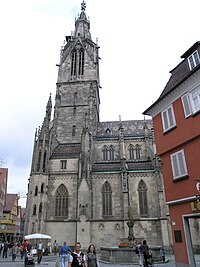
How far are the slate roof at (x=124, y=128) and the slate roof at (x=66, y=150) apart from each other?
15.2 feet

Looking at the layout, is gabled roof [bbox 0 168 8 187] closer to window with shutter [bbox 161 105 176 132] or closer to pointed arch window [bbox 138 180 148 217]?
pointed arch window [bbox 138 180 148 217]

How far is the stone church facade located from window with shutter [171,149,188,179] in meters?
17.5

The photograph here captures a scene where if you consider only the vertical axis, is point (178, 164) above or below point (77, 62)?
below

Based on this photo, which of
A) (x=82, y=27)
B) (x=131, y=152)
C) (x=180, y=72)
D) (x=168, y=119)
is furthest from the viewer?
(x=82, y=27)

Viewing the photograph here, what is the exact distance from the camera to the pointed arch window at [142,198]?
2855cm

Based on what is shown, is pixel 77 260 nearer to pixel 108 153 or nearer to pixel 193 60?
pixel 193 60

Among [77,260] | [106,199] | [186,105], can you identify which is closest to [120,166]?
[106,199]

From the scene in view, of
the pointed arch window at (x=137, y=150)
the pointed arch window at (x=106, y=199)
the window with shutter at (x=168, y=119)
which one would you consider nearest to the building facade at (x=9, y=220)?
the pointed arch window at (x=106, y=199)

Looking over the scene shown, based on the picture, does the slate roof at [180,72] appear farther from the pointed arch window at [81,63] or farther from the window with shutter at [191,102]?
the pointed arch window at [81,63]

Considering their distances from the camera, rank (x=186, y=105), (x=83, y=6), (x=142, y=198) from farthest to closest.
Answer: (x=83, y=6), (x=142, y=198), (x=186, y=105)

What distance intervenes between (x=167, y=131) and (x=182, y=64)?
13.9 ft

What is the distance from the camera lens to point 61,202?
2923 centimetres

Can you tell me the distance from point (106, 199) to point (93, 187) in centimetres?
228

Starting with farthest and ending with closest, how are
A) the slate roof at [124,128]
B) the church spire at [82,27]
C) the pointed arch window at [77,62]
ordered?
the church spire at [82,27] < the pointed arch window at [77,62] < the slate roof at [124,128]
